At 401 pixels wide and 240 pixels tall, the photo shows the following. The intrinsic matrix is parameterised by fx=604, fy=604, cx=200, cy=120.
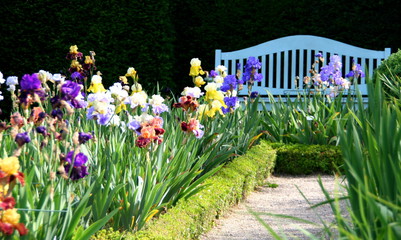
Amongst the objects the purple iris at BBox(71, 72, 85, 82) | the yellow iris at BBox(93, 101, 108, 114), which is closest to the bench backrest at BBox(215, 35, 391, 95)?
the purple iris at BBox(71, 72, 85, 82)

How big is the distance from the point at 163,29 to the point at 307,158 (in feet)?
10.7

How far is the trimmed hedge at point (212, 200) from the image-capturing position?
2677 millimetres

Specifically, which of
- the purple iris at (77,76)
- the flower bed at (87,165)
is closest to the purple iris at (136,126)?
the flower bed at (87,165)

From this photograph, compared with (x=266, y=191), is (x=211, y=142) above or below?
above

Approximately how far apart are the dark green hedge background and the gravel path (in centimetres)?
314

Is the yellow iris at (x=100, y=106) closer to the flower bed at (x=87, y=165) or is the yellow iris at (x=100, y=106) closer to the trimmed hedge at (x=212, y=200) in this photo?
the flower bed at (x=87, y=165)

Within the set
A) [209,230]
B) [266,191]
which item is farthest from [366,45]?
[209,230]

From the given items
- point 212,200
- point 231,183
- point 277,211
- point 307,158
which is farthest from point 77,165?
point 307,158

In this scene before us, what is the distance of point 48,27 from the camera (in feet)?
24.8

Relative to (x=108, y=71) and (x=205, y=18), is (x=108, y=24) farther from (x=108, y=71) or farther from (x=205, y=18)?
(x=205, y=18)

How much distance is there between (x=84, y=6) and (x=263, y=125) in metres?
3.06

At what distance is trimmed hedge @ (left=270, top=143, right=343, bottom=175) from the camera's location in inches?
207

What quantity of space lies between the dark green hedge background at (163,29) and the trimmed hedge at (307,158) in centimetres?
280

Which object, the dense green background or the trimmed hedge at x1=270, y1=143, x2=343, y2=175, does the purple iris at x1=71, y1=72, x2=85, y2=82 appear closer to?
the trimmed hedge at x1=270, y1=143, x2=343, y2=175
